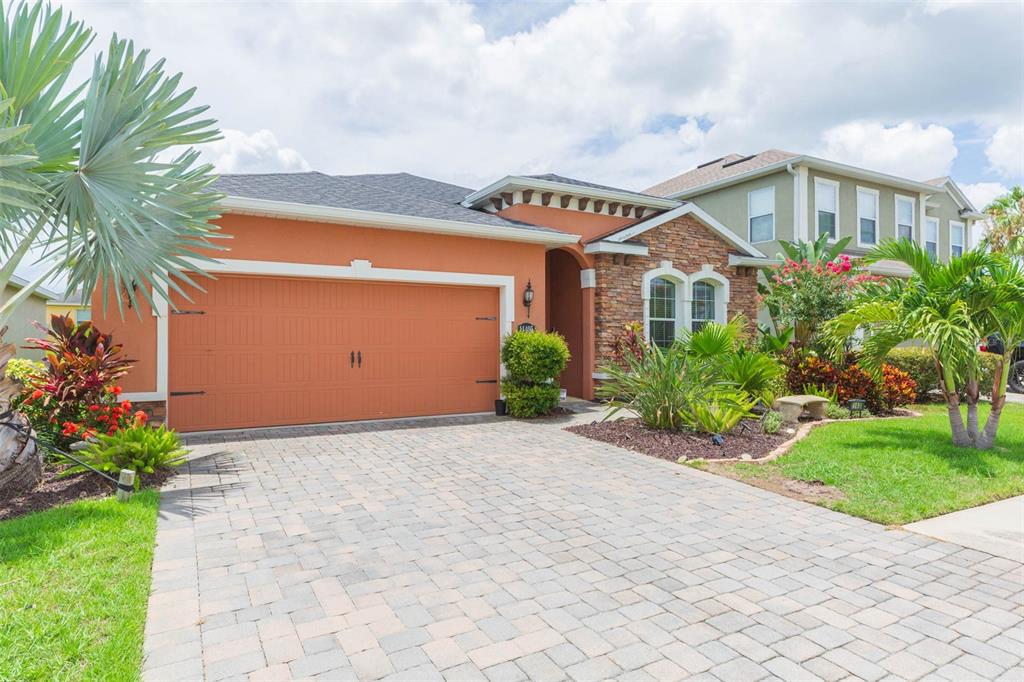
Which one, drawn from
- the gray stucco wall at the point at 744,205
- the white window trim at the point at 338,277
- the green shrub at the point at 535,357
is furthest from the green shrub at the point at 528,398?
the gray stucco wall at the point at 744,205

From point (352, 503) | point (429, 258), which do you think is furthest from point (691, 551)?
point (429, 258)

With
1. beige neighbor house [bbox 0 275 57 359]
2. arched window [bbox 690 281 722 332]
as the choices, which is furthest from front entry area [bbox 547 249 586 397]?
beige neighbor house [bbox 0 275 57 359]

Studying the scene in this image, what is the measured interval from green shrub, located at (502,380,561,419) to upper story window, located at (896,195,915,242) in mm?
15355

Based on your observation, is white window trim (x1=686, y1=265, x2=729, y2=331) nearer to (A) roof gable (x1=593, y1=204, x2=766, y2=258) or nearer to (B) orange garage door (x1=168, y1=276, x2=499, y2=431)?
(A) roof gable (x1=593, y1=204, x2=766, y2=258)

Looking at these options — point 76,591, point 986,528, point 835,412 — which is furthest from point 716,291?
point 76,591

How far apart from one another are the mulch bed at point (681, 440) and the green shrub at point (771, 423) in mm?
88

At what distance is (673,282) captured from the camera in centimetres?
1337

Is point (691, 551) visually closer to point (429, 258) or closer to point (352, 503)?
point (352, 503)

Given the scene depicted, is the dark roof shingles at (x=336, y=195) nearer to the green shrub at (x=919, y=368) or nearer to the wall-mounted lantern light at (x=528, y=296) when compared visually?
the wall-mounted lantern light at (x=528, y=296)

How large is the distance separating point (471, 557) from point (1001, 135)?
59.2 feet

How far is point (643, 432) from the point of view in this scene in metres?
8.49

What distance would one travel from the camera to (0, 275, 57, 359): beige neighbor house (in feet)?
55.3

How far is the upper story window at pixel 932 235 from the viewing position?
20328mm

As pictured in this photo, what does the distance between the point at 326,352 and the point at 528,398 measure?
347 centimetres
